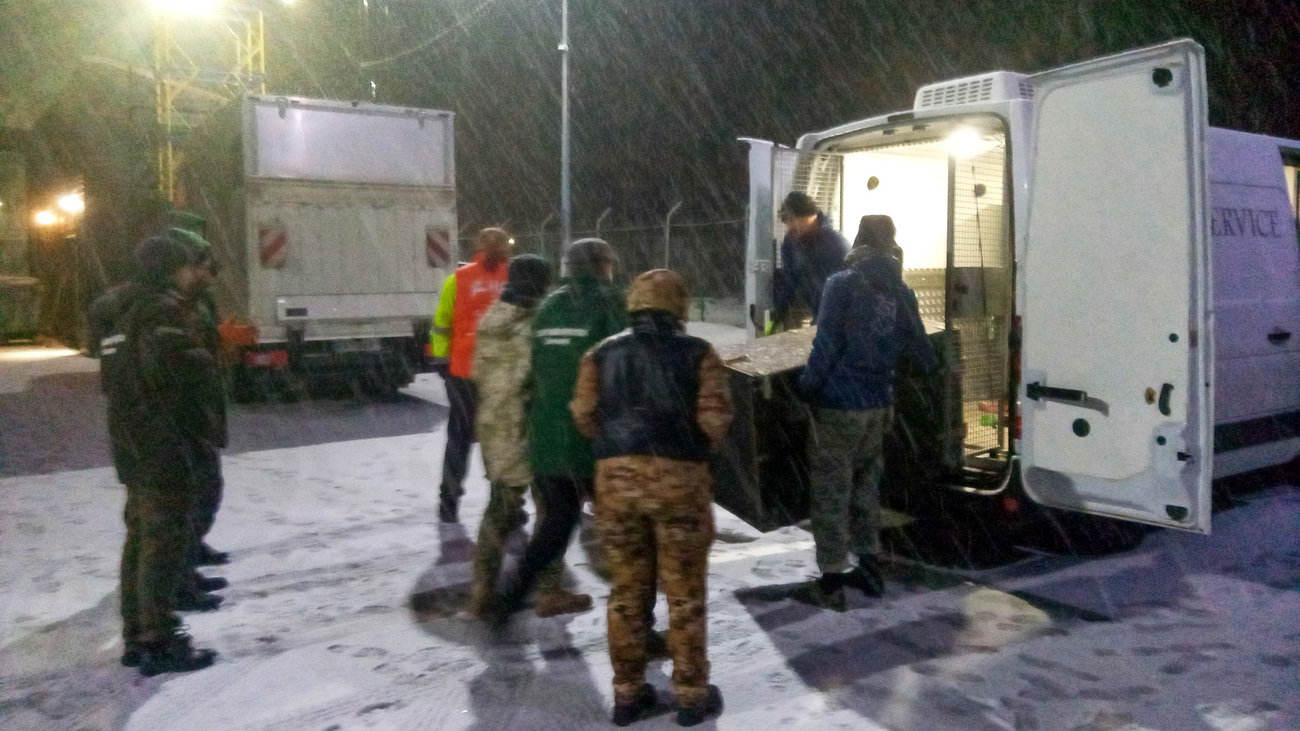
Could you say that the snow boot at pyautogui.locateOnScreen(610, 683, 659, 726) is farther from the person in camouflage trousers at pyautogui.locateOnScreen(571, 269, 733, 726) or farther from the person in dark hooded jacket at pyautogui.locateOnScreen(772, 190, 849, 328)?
the person in dark hooded jacket at pyautogui.locateOnScreen(772, 190, 849, 328)

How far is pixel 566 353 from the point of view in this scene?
4098 millimetres

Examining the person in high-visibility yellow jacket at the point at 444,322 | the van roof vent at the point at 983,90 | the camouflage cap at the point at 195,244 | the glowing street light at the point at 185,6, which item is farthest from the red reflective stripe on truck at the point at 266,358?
the glowing street light at the point at 185,6

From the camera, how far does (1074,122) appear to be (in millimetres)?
4535

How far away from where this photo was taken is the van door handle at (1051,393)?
452 centimetres

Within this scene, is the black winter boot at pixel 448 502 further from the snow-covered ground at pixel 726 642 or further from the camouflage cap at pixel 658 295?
the camouflage cap at pixel 658 295

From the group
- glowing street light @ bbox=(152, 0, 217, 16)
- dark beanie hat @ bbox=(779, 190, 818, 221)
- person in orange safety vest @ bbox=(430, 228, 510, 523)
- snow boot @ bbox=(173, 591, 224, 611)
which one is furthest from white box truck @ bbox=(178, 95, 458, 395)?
dark beanie hat @ bbox=(779, 190, 818, 221)

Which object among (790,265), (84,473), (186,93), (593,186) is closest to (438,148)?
(84,473)

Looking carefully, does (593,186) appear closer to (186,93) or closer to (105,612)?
(186,93)

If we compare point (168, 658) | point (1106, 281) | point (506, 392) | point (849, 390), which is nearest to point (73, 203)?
point (168, 658)

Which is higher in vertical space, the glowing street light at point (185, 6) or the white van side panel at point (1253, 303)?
the glowing street light at point (185, 6)

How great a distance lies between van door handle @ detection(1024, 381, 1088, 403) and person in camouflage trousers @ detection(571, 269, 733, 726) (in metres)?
1.85

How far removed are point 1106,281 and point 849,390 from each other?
1.19 meters

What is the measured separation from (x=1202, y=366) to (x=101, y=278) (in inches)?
684

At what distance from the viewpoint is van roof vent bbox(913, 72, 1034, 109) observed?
539 cm
